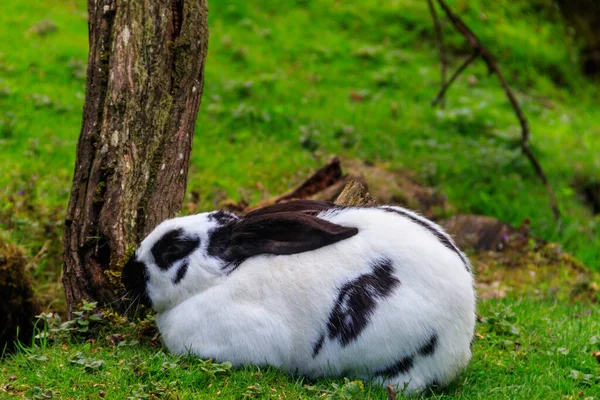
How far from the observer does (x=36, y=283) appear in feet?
22.7

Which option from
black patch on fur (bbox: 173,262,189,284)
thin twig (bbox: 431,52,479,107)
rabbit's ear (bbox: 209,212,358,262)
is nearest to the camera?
rabbit's ear (bbox: 209,212,358,262)

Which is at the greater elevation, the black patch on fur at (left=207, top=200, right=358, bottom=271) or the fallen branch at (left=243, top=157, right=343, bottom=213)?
the black patch on fur at (left=207, top=200, right=358, bottom=271)

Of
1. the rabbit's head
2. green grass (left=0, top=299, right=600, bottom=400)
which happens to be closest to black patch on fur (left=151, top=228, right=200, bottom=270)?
the rabbit's head

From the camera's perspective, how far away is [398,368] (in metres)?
4.42

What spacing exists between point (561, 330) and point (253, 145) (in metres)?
4.81

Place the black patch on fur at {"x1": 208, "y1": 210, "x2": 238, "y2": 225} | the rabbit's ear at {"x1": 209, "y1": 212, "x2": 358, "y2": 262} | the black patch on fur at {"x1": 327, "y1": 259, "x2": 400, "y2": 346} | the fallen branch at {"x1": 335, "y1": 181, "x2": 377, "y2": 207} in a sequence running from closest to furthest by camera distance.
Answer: the black patch on fur at {"x1": 327, "y1": 259, "x2": 400, "y2": 346}
the rabbit's ear at {"x1": 209, "y1": 212, "x2": 358, "y2": 262}
the black patch on fur at {"x1": 208, "y1": 210, "x2": 238, "y2": 225}
the fallen branch at {"x1": 335, "y1": 181, "x2": 377, "y2": 207}

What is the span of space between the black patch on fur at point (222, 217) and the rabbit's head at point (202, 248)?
12mm

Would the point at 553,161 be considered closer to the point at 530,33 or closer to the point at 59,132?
the point at 530,33

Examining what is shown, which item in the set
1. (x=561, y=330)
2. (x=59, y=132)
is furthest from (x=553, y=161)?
(x=59, y=132)

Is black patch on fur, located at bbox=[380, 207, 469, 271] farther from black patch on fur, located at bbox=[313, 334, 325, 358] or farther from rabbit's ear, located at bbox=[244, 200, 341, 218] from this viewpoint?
black patch on fur, located at bbox=[313, 334, 325, 358]

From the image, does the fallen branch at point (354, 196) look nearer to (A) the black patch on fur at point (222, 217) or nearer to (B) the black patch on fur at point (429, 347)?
(A) the black patch on fur at point (222, 217)

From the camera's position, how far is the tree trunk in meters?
5.11

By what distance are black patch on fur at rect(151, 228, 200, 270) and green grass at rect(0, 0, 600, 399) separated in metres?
0.58

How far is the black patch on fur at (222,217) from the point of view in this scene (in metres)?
4.85
